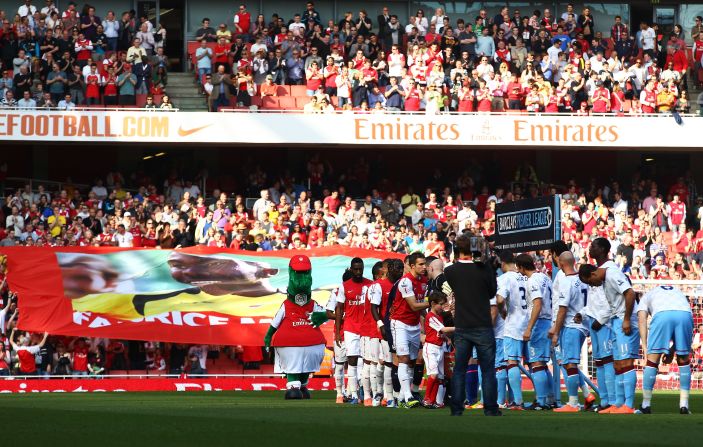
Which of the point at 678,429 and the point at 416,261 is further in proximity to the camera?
the point at 416,261

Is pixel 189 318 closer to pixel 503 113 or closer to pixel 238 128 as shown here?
pixel 238 128

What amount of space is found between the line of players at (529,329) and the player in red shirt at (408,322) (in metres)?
0.01

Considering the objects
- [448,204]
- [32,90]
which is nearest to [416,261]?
[448,204]

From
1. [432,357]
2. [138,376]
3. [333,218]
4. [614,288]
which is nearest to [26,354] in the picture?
[138,376]

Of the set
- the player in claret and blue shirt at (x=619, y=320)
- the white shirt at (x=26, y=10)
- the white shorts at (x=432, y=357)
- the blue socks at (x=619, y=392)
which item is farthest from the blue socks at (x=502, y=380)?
the white shirt at (x=26, y=10)

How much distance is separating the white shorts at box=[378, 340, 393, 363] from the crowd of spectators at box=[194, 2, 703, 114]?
17880 mm

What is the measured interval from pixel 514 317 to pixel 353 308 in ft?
7.15

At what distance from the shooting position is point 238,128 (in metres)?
32.7

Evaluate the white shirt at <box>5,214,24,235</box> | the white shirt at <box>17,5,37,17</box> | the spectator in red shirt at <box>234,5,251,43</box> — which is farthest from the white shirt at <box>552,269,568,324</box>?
the white shirt at <box>17,5,37,17</box>

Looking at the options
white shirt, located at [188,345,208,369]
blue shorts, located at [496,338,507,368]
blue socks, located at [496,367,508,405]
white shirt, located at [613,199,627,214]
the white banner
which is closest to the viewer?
blue shorts, located at [496,338,507,368]

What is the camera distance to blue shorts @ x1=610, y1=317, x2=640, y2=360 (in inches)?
532

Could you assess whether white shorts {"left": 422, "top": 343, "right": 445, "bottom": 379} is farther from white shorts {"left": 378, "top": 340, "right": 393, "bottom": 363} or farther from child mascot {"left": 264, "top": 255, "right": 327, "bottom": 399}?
child mascot {"left": 264, "top": 255, "right": 327, "bottom": 399}

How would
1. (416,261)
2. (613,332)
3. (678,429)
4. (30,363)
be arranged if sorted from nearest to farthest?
(678,429)
(613,332)
(416,261)
(30,363)

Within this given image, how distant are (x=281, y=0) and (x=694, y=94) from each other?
41.9ft
